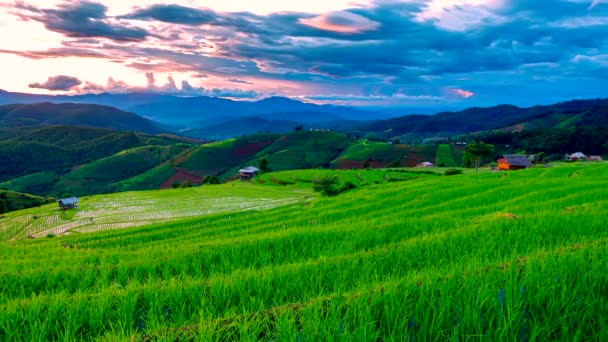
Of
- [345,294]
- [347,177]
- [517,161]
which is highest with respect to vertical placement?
[345,294]

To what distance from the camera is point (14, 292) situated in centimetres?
609

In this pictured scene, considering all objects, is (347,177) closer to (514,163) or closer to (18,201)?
(514,163)

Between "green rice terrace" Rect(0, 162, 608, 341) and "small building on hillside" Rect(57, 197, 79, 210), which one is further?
"small building on hillside" Rect(57, 197, 79, 210)

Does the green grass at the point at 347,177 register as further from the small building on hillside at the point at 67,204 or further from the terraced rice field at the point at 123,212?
the small building on hillside at the point at 67,204

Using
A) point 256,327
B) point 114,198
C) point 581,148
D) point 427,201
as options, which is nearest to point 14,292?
point 256,327

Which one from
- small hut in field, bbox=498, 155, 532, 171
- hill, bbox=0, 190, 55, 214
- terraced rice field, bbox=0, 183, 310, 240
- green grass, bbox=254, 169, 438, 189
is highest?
small hut in field, bbox=498, 155, 532, 171

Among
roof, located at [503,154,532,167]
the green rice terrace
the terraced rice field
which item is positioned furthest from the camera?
roof, located at [503,154,532,167]

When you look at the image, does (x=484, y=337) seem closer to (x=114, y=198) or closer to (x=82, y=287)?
(x=82, y=287)

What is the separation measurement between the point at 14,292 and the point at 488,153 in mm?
120594

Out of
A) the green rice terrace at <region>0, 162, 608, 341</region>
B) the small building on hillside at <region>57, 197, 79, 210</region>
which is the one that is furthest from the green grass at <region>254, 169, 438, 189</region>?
the green rice terrace at <region>0, 162, 608, 341</region>

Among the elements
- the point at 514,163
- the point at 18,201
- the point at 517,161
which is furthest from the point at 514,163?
the point at 18,201

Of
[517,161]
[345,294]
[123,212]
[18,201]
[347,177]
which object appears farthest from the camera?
[18,201]

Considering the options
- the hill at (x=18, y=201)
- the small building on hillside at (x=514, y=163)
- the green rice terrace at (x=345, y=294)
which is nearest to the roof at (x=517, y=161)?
the small building on hillside at (x=514, y=163)

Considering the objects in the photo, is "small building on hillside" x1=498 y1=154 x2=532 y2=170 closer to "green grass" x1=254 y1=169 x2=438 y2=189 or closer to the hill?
"green grass" x1=254 y1=169 x2=438 y2=189
